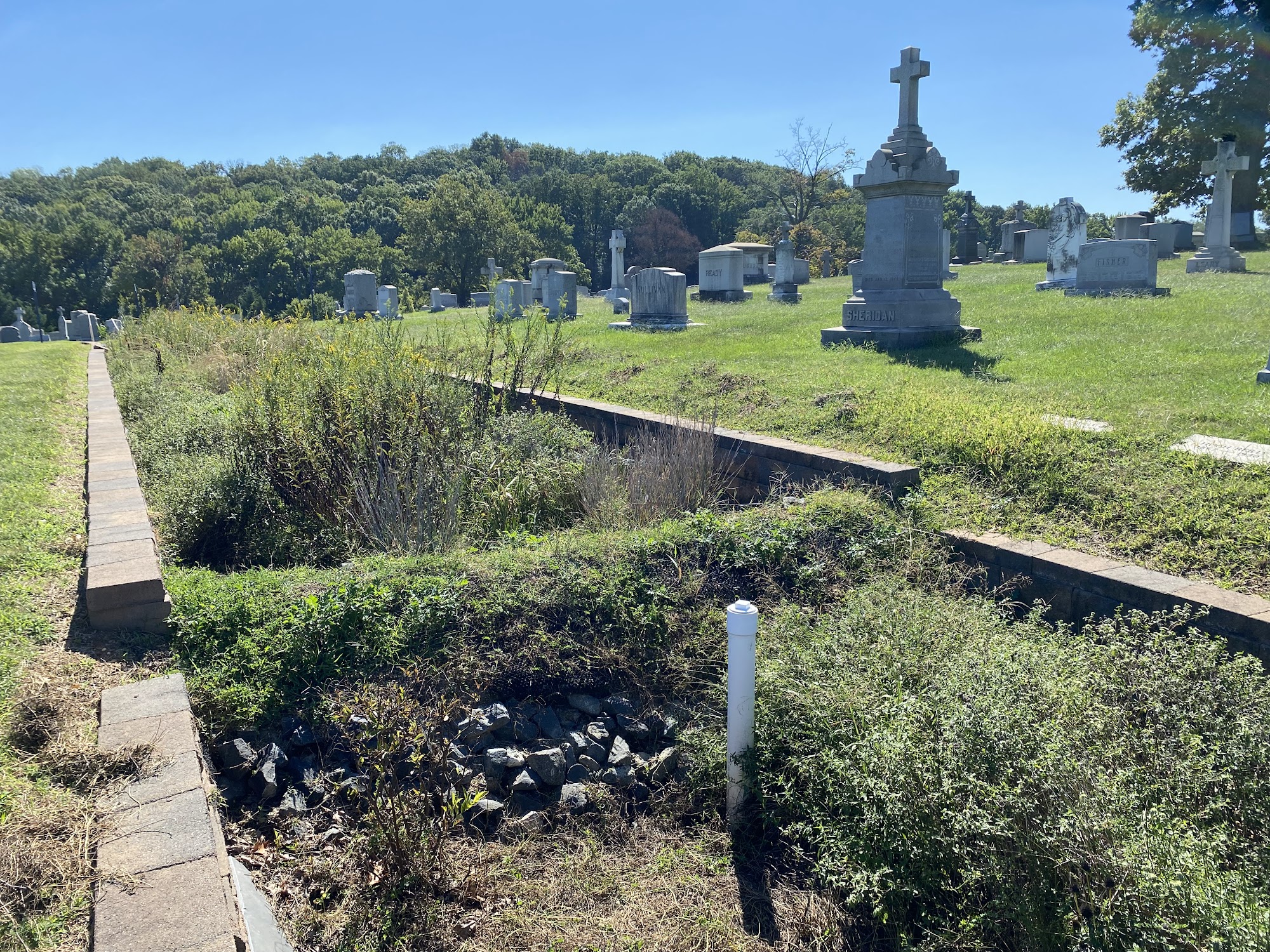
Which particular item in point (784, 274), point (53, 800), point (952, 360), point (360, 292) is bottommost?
point (53, 800)

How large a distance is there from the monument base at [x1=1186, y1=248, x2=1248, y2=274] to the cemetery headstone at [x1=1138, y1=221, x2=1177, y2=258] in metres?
2.44

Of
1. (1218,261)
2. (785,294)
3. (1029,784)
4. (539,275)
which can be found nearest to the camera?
(1029,784)

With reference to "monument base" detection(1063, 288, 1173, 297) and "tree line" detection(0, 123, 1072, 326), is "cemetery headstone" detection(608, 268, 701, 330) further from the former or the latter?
"tree line" detection(0, 123, 1072, 326)

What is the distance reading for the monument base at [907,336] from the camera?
9.69 meters

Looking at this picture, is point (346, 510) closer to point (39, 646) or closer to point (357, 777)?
point (39, 646)

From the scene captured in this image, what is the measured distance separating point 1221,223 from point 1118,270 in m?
5.99

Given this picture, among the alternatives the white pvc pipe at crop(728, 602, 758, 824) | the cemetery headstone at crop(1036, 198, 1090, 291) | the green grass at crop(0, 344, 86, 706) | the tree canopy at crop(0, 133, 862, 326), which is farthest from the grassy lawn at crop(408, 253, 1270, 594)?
the tree canopy at crop(0, 133, 862, 326)

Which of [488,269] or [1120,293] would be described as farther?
[488,269]

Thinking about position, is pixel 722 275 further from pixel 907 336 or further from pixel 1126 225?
pixel 907 336

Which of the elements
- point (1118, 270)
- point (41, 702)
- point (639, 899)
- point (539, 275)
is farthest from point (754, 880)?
point (539, 275)

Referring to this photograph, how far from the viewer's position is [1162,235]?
2081cm

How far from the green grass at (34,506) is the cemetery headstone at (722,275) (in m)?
12.7

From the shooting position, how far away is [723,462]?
6.43 m

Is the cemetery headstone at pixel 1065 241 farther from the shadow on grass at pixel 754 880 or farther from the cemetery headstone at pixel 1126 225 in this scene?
the shadow on grass at pixel 754 880
